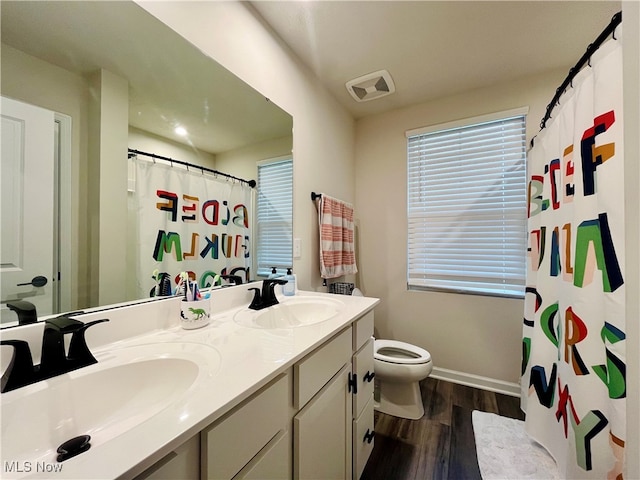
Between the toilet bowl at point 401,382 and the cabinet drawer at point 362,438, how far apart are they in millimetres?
339

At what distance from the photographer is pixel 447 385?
1993 mm

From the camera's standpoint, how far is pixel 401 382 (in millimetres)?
1609

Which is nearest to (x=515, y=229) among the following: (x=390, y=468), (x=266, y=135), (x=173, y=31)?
(x=390, y=468)

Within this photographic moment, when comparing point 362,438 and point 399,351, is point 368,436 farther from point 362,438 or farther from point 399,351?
point 399,351

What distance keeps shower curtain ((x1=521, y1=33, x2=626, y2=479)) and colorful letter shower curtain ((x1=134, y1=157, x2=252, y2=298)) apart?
1436 millimetres

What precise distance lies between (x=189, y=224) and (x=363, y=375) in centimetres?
105

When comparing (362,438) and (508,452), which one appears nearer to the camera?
(362,438)

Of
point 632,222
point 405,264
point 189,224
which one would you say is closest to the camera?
point 632,222

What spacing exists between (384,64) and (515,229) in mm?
1511

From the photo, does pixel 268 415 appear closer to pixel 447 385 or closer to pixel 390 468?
pixel 390 468

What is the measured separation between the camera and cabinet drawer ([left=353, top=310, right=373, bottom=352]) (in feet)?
3.67

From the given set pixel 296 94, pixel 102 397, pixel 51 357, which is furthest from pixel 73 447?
pixel 296 94

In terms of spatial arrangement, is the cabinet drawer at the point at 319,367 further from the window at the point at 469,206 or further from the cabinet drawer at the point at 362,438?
the window at the point at 469,206

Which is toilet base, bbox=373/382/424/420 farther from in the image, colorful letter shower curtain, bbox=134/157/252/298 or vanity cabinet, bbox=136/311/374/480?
colorful letter shower curtain, bbox=134/157/252/298
